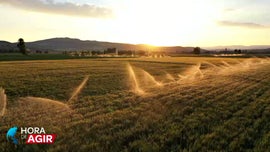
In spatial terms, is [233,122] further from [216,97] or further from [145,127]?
[216,97]

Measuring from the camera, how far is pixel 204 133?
6.88 m

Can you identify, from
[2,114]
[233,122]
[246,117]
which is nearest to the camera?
[233,122]

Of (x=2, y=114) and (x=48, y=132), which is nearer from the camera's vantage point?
(x=48, y=132)

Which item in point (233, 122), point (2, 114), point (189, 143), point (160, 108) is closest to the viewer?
point (189, 143)

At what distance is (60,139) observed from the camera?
647cm

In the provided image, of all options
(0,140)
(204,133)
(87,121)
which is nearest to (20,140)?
(0,140)

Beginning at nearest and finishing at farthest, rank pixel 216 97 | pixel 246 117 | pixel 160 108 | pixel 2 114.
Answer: pixel 246 117 < pixel 2 114 < pixel 160 108 < pixel 216 97

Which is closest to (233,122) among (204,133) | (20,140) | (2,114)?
(204,133)

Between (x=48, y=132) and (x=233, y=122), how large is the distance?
19.2 feet

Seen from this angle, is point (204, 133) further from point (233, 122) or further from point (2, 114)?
point (2, 114)

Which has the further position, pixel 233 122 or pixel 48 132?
pixel 233 122

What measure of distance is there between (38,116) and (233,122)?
675 centimetres

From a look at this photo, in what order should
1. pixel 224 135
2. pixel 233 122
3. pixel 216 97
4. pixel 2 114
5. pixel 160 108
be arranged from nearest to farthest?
pixel 224 135 → pixel 233 122 → pixel 2 114 → pixel 160 108 → pixel 216 97

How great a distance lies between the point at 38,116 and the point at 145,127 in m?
3.99
